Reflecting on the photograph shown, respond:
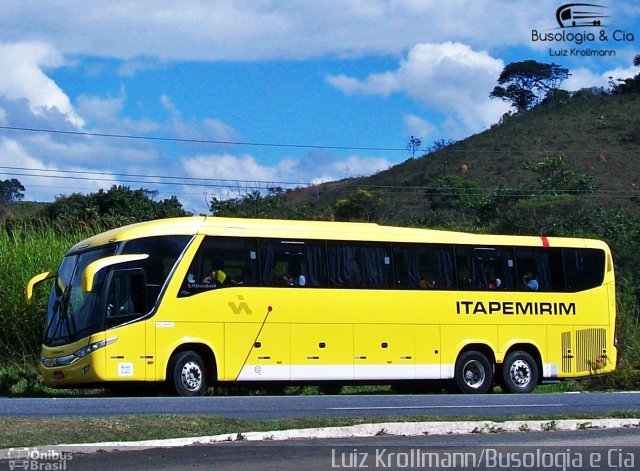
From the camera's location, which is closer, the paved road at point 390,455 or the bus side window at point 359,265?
the paved road at point 390,455

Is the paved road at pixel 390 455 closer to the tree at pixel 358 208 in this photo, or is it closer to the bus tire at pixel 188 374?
the bus tire at pixel 188 374

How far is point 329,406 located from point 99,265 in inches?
210

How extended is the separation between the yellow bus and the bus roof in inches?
1.2

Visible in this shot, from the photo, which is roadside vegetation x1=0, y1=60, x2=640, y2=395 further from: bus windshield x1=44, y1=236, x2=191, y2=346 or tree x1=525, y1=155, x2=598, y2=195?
bus windshield x1=44, y1=236, x2=191, y2=346

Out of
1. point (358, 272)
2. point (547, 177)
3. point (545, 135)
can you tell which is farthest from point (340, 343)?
point (545, 135)

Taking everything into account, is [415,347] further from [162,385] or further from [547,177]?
[547,177]

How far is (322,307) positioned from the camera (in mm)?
21188


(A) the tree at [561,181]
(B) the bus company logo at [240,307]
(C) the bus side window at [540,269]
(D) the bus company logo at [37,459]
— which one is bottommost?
(D) the bus company logo at [37,459]

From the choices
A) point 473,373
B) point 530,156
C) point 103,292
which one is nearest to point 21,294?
point 103,292

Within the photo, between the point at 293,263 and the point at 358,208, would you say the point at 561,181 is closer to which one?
the point at 358,208

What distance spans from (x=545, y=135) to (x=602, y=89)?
1764 cm

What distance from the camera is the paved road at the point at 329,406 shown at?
14.5m

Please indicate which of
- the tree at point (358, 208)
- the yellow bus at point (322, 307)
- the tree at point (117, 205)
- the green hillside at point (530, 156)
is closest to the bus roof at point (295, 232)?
the yellow bus at point (322, 307)

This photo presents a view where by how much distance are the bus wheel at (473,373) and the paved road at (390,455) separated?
33.8 ft
